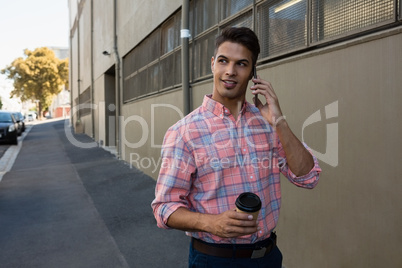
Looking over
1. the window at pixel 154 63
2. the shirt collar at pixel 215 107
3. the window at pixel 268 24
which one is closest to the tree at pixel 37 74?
the window at pixel 154 63

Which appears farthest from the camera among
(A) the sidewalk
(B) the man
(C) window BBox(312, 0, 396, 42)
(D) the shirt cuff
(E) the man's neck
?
(A) the sidewalk

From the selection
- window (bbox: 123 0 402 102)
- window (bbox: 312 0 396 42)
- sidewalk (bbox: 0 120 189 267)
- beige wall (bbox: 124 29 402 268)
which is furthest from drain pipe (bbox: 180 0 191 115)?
window (bbox: 312 0 396 42)

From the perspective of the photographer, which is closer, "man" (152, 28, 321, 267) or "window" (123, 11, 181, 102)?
"man" (152, 28, 321, 267)

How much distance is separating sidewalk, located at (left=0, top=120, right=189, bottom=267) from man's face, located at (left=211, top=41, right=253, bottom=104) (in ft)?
10.0

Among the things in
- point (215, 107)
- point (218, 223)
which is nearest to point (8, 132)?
point (215, 107)

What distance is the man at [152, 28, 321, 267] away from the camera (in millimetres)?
1735

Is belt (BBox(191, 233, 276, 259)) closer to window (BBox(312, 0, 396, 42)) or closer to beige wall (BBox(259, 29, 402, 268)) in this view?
beige wall (BBox(259, 29, 402, 268))

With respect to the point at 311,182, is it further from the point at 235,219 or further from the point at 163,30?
the point at 163,30

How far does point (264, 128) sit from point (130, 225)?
434cm

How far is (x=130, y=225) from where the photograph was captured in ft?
19.0

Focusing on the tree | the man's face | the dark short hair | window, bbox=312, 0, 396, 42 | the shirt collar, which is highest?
the tree

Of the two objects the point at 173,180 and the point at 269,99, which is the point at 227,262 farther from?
the point at 269,99

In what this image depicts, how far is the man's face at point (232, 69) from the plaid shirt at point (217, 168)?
91 mm

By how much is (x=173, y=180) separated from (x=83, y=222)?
4.73 meters
